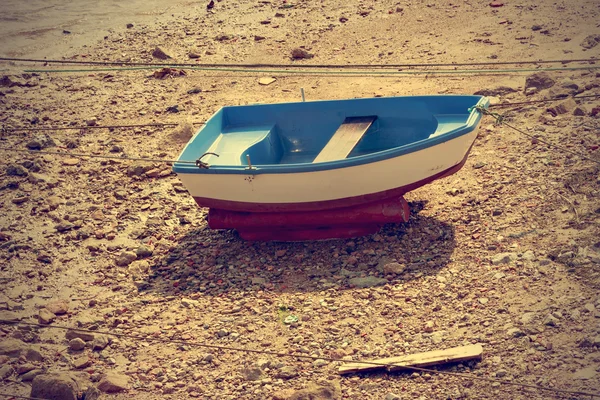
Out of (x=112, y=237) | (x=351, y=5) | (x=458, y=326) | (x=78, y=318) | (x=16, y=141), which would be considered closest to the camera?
(x=458, y=326)

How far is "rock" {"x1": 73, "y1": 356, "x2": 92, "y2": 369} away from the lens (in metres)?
6.45

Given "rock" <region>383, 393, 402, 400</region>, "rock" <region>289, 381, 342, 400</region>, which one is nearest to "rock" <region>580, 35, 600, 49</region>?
"rock" <region>383, 393, 402, 400</region>

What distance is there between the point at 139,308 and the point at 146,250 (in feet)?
3.13

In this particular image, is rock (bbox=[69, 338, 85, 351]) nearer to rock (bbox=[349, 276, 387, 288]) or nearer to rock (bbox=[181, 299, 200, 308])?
rock (bbox=[181, 299, 200, 308])

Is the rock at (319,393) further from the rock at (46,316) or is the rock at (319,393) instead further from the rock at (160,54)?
the rock at (160,54)

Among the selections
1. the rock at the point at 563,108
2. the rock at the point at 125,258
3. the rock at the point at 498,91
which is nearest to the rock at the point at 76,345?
the rock at the point at 125,258

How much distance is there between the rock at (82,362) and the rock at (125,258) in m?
1.51

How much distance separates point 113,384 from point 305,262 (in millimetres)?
2304

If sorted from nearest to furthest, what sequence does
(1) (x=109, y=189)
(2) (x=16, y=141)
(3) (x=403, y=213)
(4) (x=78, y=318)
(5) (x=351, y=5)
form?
(4) (x=78, y=318), (3) (x=403, y=213), (1) (x=109, y=189), (2) (x=16, y=141), (5) (x=351, y=5)

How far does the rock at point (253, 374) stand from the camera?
6.15 metres

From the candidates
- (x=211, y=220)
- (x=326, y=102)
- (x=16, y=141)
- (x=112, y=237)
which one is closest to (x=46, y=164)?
(x=16, y=141)

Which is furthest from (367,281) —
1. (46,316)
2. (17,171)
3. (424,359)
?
(17,171)

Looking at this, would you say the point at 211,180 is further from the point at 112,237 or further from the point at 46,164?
the point at 46,164

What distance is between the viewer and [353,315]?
6.71 m
